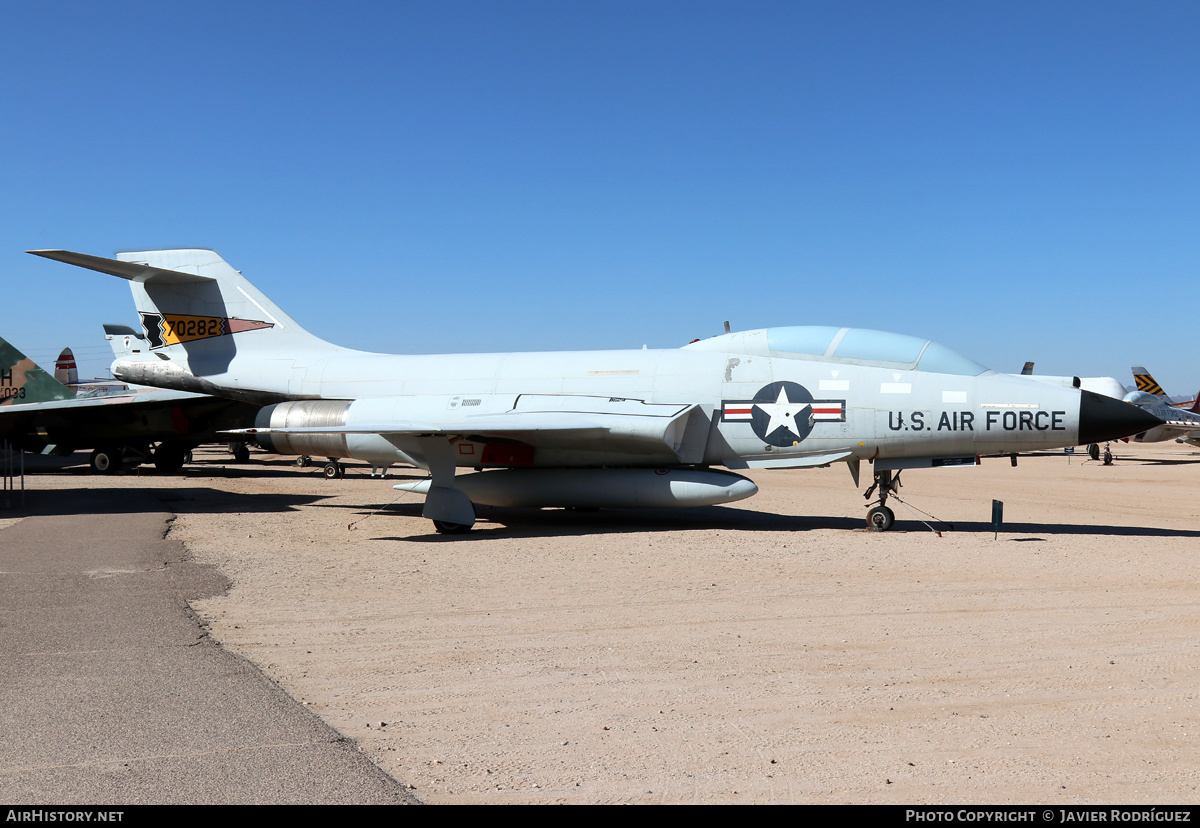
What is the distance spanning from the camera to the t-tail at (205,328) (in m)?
15.8

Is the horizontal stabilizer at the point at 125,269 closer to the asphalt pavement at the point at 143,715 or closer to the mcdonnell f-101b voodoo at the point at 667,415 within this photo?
the mcdonnell f-101b voodoo at the point at 667,415

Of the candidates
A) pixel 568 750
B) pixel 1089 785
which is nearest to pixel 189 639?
pixel 568 750

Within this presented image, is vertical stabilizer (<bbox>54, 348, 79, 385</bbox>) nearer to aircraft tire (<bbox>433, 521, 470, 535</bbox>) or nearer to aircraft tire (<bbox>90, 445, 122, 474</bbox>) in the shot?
aircraft tire (<bbox>90, 445, 122, 474</bbox>)

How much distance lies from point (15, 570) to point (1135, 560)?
40.3ft

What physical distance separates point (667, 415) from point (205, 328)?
8865 mm

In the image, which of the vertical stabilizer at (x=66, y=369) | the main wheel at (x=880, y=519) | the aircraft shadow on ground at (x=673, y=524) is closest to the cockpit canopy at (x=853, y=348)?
the main wheel at (x=880, y=519)

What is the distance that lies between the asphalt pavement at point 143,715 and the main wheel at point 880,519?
8.91m

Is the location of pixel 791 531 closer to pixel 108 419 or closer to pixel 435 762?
pixel 435 762

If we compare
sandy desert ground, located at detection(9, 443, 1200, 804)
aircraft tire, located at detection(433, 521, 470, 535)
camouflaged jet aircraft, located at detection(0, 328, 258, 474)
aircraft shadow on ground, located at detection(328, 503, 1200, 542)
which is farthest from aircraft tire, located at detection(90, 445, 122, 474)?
aircraft tire, located at detection(433, 521, 470, 535)

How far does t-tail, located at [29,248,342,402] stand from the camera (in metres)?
15.8

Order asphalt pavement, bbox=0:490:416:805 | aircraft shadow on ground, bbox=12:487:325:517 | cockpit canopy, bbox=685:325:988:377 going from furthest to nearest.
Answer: aircraft shadow on ground, bbox=12:487:325:517 → cockpit canopy, bbox=685:325:988:377 → asphalt pavement, bbox=0:490:416:805

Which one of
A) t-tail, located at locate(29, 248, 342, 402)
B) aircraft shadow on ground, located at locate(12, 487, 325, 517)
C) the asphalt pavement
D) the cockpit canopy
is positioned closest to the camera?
the asphalt pavement

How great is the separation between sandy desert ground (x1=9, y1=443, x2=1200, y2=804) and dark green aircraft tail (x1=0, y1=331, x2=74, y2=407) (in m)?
14.5

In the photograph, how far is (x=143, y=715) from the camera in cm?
459
